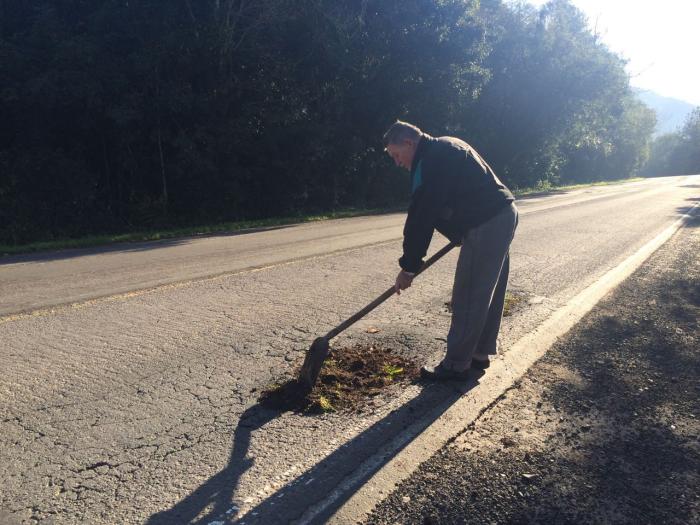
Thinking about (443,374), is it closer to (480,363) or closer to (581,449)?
(480,363)

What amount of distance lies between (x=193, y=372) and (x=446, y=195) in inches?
88.8

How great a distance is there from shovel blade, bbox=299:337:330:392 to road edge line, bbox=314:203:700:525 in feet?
2.54

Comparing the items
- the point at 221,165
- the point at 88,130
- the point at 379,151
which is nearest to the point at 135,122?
the point at 88,130

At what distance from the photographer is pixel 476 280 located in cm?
391

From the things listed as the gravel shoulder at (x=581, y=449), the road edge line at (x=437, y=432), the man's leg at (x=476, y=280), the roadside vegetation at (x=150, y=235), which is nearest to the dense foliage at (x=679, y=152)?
the roadside vegetation at (x=150, y=235)

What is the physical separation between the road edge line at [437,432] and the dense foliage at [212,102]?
14232mm

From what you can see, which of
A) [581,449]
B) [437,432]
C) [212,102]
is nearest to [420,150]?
[437,432]

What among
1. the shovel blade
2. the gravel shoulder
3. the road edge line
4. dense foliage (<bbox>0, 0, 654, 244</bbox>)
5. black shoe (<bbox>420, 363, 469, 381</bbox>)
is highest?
dense foliage (<bbox>0, 0, 654, 244</bbox>)

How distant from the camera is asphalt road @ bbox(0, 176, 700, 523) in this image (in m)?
2.76

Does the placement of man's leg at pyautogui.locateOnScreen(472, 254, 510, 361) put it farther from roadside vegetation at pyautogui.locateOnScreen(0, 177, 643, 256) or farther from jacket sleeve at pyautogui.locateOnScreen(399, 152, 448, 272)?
roadside vegetation at pyautogui.locateOnScreen(0, 177, 643, 256)

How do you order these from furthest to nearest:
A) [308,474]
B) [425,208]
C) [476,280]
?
[476,280], [425,208], [308,474]

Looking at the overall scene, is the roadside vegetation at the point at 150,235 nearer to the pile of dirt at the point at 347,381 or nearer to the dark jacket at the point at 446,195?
the pile of dirt at the point at 347,381

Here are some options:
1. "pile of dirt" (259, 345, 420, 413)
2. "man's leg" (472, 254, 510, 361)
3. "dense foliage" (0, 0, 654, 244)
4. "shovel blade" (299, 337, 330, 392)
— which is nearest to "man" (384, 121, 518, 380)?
"man's leg" (472, 254, 510, 361)

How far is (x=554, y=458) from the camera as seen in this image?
301 centimetres
